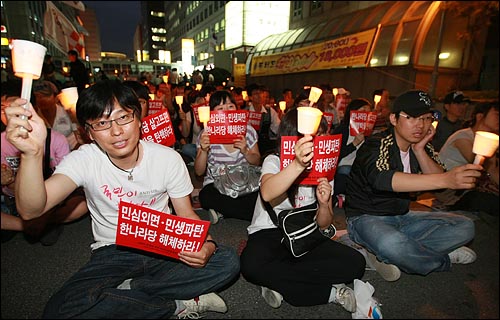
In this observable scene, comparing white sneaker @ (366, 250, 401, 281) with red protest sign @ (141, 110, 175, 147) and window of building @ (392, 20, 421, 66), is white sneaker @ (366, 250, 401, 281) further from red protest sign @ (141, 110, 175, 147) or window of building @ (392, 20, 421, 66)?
window of building @ (392, 20, 421, 66)

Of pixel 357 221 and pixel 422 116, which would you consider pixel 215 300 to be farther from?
pixel 422 116

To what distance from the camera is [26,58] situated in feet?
4.49

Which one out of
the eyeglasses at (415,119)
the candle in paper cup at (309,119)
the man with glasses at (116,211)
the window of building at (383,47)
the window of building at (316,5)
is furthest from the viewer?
the window of building at (316,5)

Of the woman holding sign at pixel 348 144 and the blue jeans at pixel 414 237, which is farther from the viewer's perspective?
the woman holding sign at pixel 348 144

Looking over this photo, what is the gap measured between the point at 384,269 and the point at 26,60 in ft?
10.4

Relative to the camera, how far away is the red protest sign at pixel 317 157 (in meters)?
2.39

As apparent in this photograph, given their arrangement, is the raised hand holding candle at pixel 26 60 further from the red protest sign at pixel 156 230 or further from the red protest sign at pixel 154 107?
the red protest sign at pixel 154 107

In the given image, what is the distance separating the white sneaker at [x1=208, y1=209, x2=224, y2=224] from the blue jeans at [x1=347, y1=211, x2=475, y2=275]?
177 cm

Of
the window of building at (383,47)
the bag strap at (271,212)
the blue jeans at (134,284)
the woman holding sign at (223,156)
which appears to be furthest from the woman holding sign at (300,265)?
the window of building at (383,47)

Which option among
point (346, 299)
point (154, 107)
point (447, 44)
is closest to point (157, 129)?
point (154, 107)

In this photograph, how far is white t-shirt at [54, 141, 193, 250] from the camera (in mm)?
2156

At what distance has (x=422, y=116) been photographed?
108 inches

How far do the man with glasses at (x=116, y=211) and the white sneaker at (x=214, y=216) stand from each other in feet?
5.25

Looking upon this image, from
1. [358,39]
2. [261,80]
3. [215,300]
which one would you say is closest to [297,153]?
[215,300]
